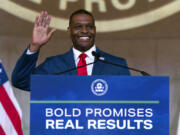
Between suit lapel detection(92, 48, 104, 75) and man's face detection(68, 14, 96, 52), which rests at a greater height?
man's face detection(68, 14, 96, 52)

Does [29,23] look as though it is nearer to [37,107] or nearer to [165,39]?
[165,39]

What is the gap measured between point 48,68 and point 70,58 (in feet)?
0.37

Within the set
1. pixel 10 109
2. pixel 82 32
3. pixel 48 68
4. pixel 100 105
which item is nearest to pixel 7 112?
pixel 10 109

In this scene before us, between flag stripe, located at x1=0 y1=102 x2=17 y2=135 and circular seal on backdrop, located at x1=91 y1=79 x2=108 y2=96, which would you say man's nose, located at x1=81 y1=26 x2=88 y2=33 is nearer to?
circular seal on backdrop, located at x1=91 y1=79 x2=108 y2=96

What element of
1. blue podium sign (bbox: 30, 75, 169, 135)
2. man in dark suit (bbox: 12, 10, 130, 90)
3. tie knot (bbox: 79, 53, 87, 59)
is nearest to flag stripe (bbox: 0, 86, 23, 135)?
man in dark suit (bbox: 12, 10, 130, 90)

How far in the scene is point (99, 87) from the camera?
1513 millimetres

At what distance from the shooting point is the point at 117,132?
152cm

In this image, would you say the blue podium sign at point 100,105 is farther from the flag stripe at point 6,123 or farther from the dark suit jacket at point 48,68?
the flag stripe at point 6,123

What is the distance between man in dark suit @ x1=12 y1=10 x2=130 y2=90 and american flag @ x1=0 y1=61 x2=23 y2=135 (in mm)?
1083

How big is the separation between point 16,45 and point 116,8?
877 mm

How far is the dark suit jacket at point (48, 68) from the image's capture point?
1903 mm

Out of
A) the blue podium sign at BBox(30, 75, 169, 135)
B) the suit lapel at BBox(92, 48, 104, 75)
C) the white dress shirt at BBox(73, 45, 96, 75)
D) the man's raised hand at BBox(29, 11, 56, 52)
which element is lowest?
the blue podium sign at BBox(30, 75, 169, 135)

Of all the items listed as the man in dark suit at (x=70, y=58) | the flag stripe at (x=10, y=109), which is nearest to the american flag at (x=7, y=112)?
the flag stripe at (x=10, y=109)

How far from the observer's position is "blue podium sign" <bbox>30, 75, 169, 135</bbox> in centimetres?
151
